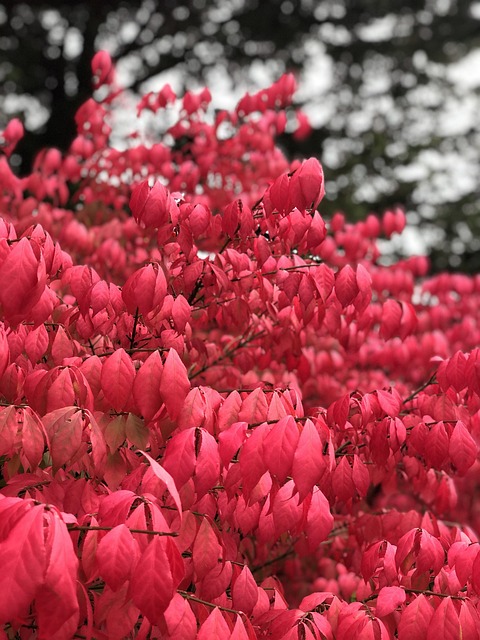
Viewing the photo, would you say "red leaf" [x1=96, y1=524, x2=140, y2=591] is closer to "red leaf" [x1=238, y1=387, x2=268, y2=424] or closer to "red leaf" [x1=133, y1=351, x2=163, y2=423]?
"red leaf" [x1=133, y1=351, x2=163, y2=423]

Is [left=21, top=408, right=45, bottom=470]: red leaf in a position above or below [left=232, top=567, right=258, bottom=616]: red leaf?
above

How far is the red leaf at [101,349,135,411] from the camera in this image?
1.66m

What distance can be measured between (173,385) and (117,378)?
0.48ft

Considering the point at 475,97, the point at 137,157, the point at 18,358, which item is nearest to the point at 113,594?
the point at 18,358

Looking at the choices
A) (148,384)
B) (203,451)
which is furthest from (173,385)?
(203,451)

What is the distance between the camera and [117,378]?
166cm

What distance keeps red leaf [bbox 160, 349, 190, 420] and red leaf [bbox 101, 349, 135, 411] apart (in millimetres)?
102

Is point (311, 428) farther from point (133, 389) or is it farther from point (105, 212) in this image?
point (105, 212)

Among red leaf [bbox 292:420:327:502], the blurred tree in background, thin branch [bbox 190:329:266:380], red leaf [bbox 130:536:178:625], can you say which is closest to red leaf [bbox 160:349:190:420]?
red leaf [bbox 292:420:327:502]

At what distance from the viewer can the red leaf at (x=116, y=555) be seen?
4.20 ft

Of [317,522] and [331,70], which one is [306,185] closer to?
[317,522]

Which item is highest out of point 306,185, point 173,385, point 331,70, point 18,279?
point 18,279

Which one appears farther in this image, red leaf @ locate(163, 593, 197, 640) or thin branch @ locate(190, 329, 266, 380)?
thin branch @ locate(190, 329, 266, 380)

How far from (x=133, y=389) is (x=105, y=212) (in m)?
3.27
